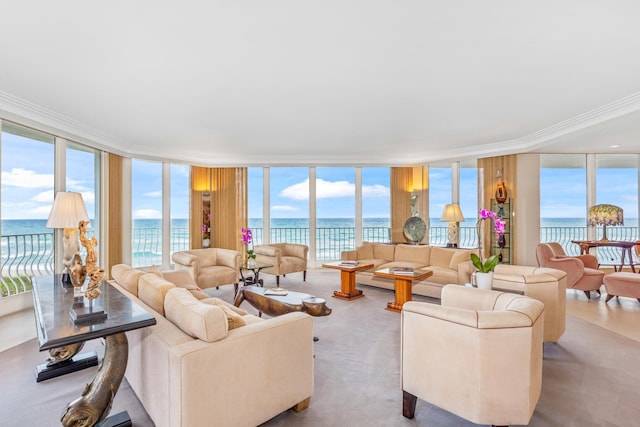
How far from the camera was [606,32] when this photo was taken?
224cm

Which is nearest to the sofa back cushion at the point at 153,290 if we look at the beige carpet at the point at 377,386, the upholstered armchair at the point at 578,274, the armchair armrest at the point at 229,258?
the beige carpet at the point at 377,386

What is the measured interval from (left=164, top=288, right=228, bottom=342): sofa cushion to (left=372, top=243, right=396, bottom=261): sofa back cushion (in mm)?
4632

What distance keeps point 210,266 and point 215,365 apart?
389 cm

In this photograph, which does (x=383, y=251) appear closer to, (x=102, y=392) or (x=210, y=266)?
(x=210, y=266)

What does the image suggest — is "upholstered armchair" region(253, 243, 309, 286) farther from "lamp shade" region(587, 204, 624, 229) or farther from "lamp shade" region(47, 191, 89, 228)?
"lamp shade" region(587, 204, 624, 229)

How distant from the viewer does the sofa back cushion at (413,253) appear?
5.60m

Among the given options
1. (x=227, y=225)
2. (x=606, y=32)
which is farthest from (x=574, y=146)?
(x=227, y=225)

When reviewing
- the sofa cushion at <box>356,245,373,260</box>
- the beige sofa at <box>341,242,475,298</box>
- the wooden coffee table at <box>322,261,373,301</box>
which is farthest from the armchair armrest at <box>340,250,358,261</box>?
the wooden coffee table at <box>322,261,373,301</box>

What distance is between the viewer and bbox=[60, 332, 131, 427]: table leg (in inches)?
67.9

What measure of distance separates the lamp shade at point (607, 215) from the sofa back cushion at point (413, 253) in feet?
9.56

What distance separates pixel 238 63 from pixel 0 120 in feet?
11.3

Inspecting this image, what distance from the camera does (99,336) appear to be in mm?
1579

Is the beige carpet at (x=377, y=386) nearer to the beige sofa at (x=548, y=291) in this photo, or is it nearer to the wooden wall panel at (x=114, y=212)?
the beige sofa at (x=548, y=291)

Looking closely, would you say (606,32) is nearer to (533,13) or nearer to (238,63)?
(533,13)
